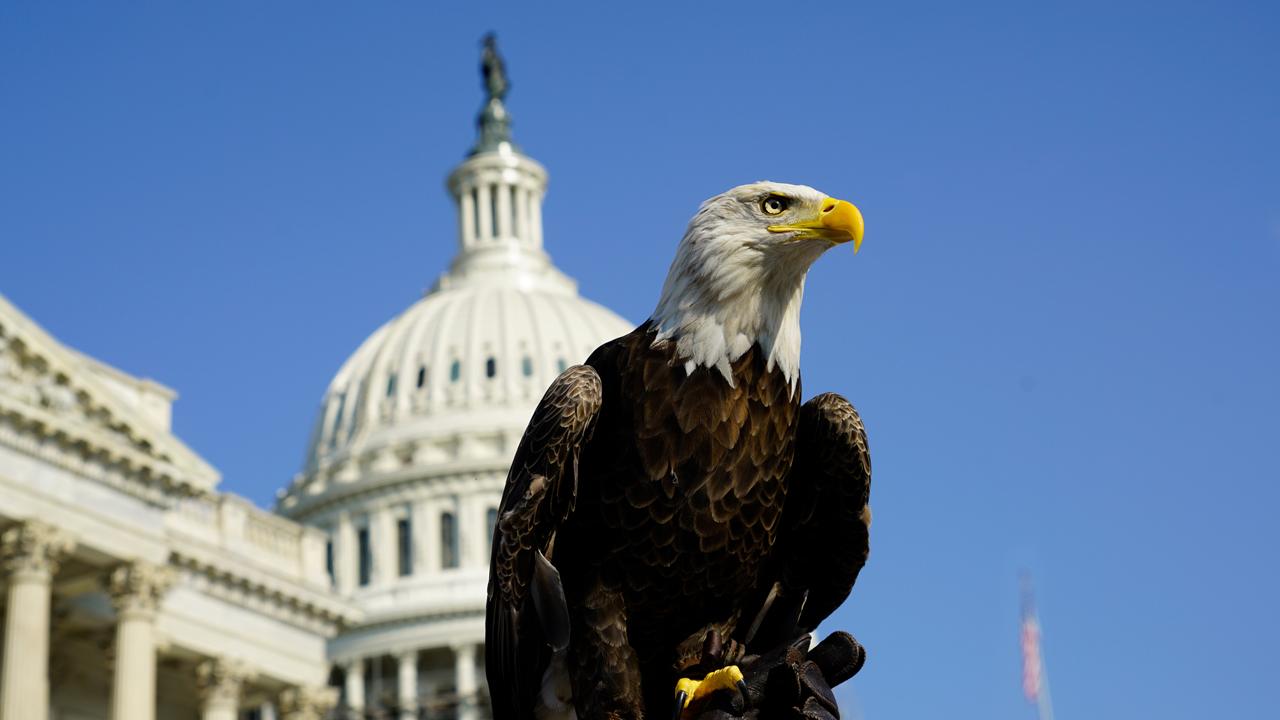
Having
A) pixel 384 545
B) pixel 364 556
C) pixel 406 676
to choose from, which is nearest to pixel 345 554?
pixel 364 556

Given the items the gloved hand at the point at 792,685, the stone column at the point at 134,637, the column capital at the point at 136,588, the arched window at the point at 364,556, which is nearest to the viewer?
the gloved hand at the point at 792,685

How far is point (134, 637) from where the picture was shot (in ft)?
136

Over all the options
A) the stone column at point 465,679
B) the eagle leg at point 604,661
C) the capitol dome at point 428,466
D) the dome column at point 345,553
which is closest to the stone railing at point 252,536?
the stone column at point 465,679

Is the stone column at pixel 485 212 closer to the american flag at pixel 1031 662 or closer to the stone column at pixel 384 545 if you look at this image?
the stone column at pixel 384 545

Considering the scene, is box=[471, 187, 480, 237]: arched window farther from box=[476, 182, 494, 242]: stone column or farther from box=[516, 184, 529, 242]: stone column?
box=[516, 184, 529, 242]: stone column

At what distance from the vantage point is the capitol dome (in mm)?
90625

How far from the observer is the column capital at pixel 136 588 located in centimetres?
4150

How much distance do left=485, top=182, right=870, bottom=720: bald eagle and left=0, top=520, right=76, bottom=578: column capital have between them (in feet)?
110

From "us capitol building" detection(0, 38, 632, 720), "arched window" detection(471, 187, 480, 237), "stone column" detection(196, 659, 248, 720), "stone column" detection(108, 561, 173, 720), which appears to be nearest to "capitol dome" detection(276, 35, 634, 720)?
"arched window" detection(471, 187, 480, 237)

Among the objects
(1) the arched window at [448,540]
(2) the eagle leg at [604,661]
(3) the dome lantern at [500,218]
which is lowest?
(2) the eagle leg at [604,661]

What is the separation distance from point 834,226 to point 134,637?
36.8 metres

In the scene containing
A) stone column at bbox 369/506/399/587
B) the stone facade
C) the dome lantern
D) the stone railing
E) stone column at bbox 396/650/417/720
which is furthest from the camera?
the dome lantern

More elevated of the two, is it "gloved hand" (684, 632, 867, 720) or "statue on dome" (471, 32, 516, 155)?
"statue on dome" (471, 32, 516, 155)

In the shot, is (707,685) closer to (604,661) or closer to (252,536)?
(604,661)
